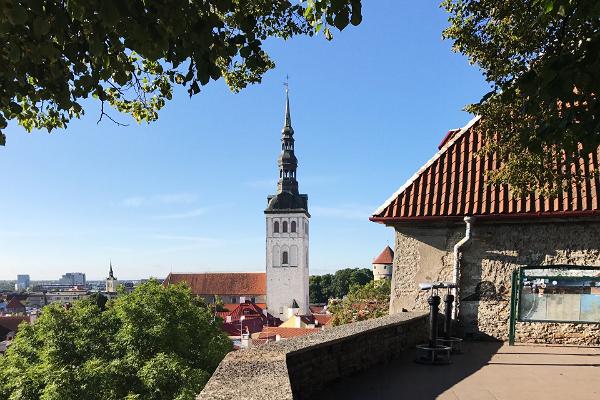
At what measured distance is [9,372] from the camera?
18.8 meters

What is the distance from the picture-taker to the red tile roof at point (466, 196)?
848cm

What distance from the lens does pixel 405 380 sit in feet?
19.3

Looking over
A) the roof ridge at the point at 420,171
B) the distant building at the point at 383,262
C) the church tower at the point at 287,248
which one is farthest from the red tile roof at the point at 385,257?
the roof ridge at the point at 420,171

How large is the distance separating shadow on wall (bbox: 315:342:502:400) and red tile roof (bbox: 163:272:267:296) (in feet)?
271

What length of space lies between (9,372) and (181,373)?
6766mm

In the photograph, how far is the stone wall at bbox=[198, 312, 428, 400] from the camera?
3516 millimetres

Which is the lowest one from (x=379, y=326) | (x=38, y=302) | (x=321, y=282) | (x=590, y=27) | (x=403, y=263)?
(x=38, y=302)

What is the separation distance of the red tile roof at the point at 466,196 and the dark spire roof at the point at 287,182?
6288 centimetres

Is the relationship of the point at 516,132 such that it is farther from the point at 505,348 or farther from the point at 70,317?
the point at 70,317

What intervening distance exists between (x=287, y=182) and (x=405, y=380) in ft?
230

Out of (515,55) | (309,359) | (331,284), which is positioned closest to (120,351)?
(309,359)

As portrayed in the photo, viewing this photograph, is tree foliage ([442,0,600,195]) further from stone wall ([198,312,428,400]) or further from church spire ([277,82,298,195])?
church spire ([277,82,298,195])

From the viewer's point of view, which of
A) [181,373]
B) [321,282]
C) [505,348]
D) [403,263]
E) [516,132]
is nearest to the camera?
[516,132]

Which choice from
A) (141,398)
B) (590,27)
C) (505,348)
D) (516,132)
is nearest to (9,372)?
(141,398)
